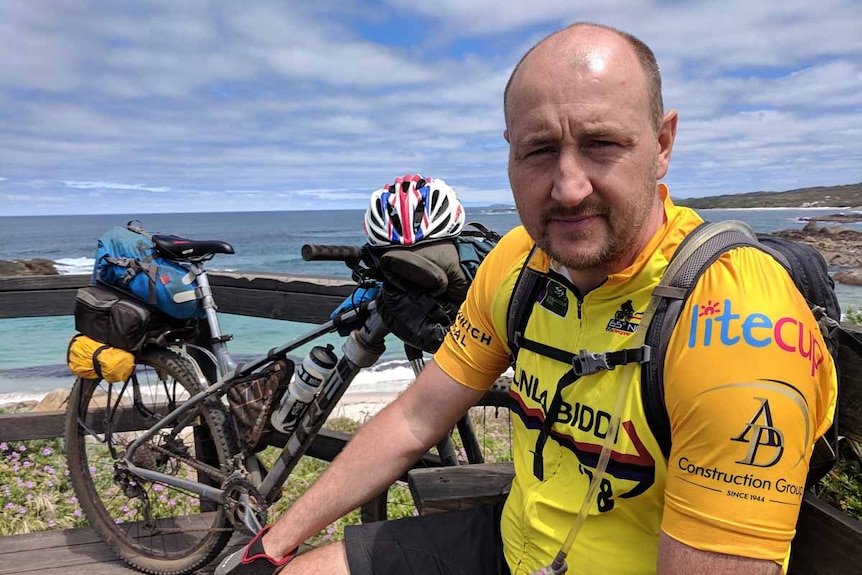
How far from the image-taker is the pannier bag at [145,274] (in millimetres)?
2967

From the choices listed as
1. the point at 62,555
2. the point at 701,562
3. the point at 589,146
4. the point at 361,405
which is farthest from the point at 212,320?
the point at 361,405

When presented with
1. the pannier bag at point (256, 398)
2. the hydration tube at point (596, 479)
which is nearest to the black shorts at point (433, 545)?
the hydration tube at point (596, 479)

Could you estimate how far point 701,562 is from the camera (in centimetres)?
108

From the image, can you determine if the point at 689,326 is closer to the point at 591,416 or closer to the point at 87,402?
the point at 591,416

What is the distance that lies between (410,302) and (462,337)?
1.88 feet

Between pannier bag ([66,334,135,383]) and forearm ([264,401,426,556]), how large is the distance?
1.64m

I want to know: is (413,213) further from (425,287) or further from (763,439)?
(763,439)

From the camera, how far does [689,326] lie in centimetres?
117

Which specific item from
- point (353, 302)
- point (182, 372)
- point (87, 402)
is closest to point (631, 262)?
point (353, 302)

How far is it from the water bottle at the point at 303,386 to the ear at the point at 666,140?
172cm

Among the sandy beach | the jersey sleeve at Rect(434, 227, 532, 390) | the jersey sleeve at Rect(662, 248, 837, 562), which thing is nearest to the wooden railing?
the jersey sleeve at Rect(434, 227, 532, 390)

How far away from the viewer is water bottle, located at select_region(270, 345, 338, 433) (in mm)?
2688

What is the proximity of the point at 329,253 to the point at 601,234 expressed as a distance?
4.66 ft

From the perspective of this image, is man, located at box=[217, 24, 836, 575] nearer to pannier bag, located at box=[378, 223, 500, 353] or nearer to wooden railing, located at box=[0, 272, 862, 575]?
pannier bag, located at box=[378, 223, 500, 353]
